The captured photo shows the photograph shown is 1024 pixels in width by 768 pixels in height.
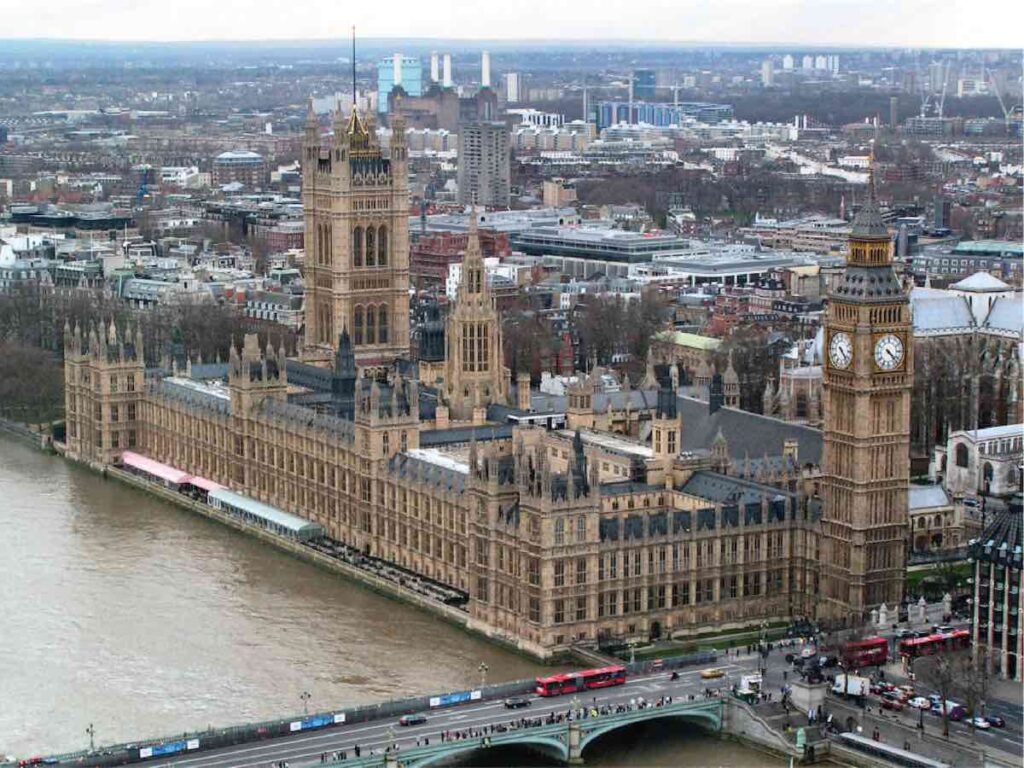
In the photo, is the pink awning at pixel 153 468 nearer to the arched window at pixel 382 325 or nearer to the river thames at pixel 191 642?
the river thames at pixel 191 642

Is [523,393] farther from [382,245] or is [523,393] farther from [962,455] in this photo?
[382,245]

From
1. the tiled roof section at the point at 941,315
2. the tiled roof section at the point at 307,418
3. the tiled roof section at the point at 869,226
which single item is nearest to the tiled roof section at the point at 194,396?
the tiled roof section at the point at 307,418

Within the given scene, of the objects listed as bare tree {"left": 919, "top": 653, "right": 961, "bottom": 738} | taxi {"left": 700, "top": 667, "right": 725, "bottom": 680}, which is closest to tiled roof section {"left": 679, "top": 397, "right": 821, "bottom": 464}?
taxi {"left": 700, "top": 667, "right": 725, "bottom": 680}

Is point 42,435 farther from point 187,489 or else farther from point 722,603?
point 722,603

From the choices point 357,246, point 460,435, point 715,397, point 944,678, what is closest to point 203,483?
point 460,435

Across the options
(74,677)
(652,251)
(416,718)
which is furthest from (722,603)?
(652,251)

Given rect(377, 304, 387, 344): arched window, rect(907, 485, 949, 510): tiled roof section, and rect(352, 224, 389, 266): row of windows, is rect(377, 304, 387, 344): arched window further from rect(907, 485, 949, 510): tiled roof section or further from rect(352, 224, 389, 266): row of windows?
rect(907, 485, 949, 510): tiled roof section
